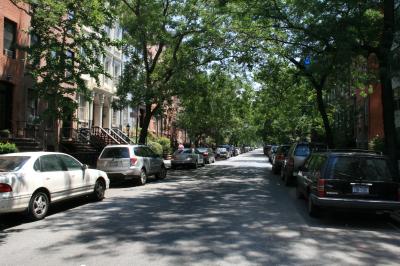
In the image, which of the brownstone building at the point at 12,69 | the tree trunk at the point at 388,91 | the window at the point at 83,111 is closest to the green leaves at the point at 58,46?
the brownstone building at the point at 12,69

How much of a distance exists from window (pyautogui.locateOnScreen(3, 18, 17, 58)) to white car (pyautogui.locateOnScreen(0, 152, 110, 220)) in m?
12.6

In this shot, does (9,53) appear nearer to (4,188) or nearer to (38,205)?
(38,205)

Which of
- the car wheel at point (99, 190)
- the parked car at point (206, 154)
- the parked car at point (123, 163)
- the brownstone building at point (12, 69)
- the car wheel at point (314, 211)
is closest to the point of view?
the car wheel at point (314, 211)

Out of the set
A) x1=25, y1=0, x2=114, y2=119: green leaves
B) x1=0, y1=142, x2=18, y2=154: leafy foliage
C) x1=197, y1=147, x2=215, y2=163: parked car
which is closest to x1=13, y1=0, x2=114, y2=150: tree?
x1=25, y1=0, x2=114, y2=119: green leaves

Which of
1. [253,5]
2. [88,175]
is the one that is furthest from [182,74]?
[88,175]

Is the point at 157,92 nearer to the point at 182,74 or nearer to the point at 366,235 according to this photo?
the point at 182,74

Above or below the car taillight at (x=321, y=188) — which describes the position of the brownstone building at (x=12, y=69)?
above

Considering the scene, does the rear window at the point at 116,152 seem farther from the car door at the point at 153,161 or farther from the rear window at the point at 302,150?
the rear window at the point at 302,150

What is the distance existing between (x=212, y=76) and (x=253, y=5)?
9202 mm

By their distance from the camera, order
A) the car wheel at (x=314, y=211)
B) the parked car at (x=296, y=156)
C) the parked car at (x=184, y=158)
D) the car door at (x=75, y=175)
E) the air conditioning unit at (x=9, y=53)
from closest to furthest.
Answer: the car wheel at (x=314, y=211) → the car door at (x=75, y=175) → the parked car at (x=296, y=156) → the air conditioning unit at (x=9, y=53) → the parked car at (x=184, y=158)

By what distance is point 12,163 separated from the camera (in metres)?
9.87

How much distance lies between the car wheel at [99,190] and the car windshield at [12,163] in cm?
300

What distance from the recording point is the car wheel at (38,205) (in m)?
9.65

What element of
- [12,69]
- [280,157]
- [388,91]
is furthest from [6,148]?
[388,91]
